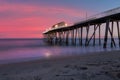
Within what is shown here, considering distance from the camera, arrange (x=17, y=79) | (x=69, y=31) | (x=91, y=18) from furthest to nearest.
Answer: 1. (x=69, y=31)
2. (x=91, y=18)
3. (x=17, y=79)

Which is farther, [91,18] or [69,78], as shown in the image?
[91,18]

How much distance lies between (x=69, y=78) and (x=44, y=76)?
1.04 m

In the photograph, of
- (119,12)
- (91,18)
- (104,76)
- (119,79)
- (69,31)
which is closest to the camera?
(119,79)

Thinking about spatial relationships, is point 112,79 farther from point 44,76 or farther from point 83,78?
point 44,76

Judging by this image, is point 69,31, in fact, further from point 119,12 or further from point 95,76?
point 95,76

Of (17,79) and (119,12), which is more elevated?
(119,12)

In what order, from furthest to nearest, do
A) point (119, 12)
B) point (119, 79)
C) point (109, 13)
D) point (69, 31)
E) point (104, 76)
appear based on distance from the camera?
point (69, 31) → point (109, 13) → point (119, 12) → point (104, 76) → point (119, 79)

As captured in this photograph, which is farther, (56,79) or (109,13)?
(109,13)

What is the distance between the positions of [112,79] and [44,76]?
230 cm

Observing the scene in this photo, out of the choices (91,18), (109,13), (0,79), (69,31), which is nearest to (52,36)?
(69,31)

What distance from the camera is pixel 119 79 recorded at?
6.93 metres

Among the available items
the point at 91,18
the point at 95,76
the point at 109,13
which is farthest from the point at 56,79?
the point at 91,18

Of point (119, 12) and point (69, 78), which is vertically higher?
point (119, 12)

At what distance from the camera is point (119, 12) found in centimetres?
2184
